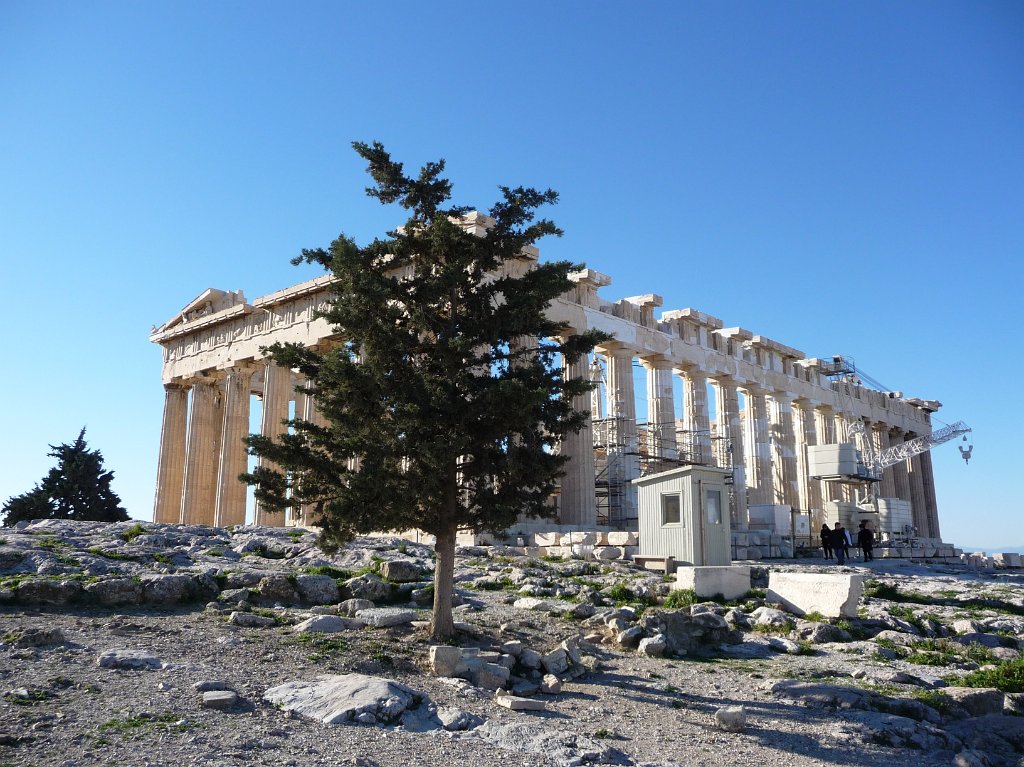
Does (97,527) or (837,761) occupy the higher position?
(97,527)

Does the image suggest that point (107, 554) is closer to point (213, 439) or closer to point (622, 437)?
point (622, 437)

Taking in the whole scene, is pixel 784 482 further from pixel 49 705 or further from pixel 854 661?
pixel 49 705

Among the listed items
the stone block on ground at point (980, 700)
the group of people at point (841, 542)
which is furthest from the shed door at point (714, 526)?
the group of people at point (841, 542)

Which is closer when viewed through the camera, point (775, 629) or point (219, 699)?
point (219, 699)

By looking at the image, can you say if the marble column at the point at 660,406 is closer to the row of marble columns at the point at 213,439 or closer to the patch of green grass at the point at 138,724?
the row of marble columns at the point at 213,439

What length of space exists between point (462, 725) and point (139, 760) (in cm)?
301

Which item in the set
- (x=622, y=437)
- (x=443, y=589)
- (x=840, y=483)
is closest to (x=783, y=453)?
(x=840, y=483)

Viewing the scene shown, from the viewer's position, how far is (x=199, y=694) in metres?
8.74

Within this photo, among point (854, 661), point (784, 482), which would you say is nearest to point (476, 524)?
point (854, 661)

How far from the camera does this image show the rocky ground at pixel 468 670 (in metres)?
7.97

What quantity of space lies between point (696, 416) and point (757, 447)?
466 cm

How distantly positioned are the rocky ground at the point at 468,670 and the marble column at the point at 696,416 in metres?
17.0

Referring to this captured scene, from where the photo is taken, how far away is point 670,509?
1923 centimetres

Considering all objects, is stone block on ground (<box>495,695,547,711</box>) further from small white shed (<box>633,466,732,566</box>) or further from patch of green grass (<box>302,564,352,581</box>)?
small white shed (<box>633,466,732,566</box>)
